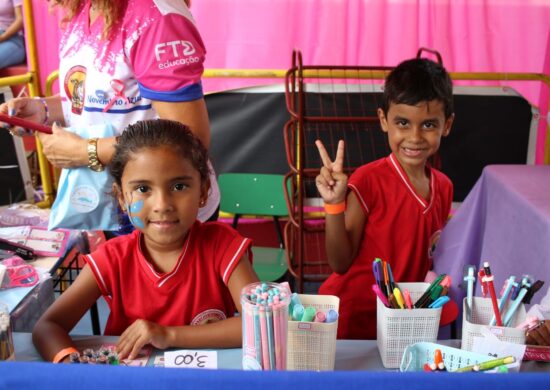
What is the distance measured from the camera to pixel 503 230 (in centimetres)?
159

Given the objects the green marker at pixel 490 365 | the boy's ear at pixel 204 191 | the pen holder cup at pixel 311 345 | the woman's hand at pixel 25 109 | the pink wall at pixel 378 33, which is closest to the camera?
the green marker at pixel 490 365

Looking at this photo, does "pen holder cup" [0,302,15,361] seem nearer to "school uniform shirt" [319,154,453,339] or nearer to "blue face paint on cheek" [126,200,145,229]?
"blue face paint on cheek" [126,200,145,229]

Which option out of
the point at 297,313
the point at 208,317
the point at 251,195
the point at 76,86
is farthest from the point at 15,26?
the point at 297,313

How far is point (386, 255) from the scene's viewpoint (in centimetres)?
168

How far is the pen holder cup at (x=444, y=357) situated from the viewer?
3.02 feet

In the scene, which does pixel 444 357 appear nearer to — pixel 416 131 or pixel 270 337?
pixel 270 337

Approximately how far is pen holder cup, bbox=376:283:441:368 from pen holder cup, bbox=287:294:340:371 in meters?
0.11

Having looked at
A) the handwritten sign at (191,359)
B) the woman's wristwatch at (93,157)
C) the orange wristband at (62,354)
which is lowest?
the handwritten sign at (191,359)

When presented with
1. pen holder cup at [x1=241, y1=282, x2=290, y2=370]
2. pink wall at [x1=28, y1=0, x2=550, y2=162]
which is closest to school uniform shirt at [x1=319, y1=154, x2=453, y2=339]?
pen holder cup at [x1=241, y1=282, x2=290, y2=370]

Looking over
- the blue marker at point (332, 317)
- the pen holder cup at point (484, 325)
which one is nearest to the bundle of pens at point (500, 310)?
the pen holder cup at point (484, 325)

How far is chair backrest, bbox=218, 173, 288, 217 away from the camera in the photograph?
9.52 feet

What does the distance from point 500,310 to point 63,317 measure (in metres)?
0.83

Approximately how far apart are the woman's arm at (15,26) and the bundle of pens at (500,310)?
3.31 meters

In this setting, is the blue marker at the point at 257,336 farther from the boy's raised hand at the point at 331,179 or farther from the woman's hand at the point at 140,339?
the boy's raised hand at the point at 331,179
